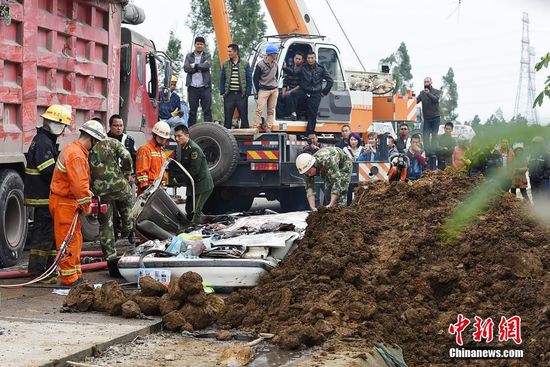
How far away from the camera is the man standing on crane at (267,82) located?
17.1 metres

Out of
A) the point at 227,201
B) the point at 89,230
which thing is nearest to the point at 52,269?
the point at 89,230

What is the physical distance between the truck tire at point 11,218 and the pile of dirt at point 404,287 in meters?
3.44

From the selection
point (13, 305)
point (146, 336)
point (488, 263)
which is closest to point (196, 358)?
point (146, 336)

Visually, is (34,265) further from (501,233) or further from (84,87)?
(501,233)

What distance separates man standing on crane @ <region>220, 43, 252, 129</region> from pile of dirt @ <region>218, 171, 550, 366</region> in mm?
7552

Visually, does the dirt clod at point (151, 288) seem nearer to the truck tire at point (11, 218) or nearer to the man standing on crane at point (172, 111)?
the truck tire at point (11, 218)

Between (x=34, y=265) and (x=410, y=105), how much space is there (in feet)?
49.0

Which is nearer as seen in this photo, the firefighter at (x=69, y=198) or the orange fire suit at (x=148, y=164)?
the firefighter at (x=69, y=198)

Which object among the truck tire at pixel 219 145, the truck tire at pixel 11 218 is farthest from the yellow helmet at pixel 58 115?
the truck tire at pixel 219 145

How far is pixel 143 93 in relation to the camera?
15.4 metres

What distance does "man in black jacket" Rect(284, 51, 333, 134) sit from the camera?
17.7m

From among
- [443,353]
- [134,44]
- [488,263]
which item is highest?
[134,44]

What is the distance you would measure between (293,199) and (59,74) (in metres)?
6.28

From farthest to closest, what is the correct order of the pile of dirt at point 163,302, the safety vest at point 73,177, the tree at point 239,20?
the tree at point 239,20 < the safety vest at point 73,177 < the pile of dirt at point 163,302
